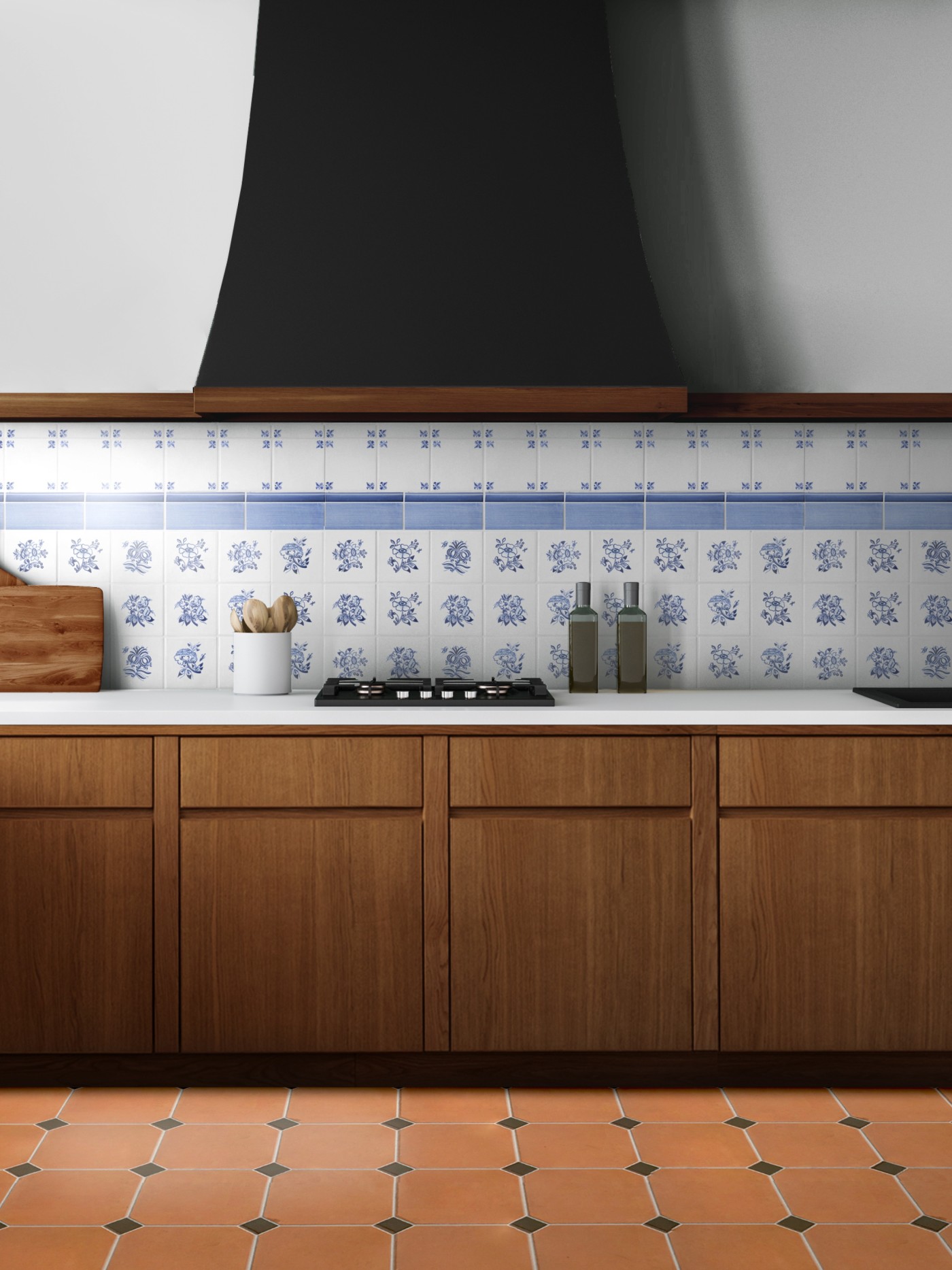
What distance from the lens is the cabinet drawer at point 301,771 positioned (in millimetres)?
2424

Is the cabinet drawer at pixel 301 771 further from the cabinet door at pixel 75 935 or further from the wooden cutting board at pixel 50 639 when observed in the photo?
the wooden cutting board at pixel 50 639

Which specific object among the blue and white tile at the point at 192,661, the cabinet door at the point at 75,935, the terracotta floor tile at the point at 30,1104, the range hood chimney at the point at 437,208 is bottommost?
the terracotta floor tile at the point at 30,1104

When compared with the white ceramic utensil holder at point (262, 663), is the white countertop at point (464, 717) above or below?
below

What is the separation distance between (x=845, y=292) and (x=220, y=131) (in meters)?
1.68

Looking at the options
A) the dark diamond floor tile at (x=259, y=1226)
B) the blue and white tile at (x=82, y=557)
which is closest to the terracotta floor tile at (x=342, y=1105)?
the dark diamond floor tile at (x=259, y=1226)

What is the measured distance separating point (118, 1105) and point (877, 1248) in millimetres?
1563

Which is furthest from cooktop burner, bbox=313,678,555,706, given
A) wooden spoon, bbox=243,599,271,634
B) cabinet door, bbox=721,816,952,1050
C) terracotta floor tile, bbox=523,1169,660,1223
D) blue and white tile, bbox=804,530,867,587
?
terracotta floor tile, bbox=523,1169,660,1223

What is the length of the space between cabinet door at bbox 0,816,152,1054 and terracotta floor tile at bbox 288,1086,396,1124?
1.21 feet

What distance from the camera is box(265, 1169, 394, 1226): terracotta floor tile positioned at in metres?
1.95

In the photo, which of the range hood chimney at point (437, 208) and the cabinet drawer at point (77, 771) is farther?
the range hood chimney at point (437, 208)

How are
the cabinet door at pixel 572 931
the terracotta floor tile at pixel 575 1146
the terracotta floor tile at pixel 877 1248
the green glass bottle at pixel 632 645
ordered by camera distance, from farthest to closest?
the green glass bottle at pixel 632 645 < the cabinet door at pixel 572 931 < the terracotta floor tile at pixel 575 1146 < the terracotta floor tile at pixel 877 1248

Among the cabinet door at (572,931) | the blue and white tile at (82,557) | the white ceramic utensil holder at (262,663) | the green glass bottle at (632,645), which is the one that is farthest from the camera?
the blue and white tile at (82,557)

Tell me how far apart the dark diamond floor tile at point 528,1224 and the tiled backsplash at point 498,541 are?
4.64 feet

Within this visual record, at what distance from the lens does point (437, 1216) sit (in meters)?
1.95
